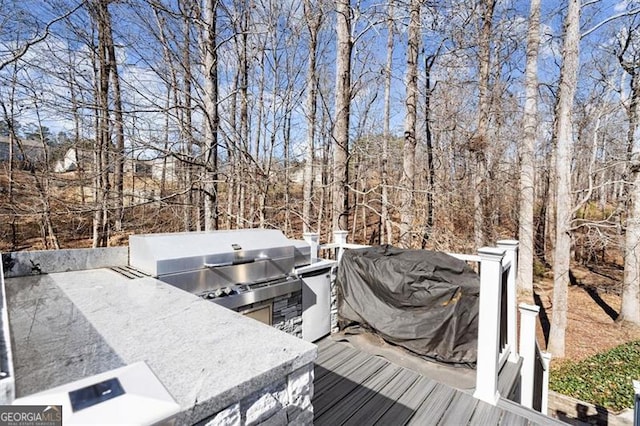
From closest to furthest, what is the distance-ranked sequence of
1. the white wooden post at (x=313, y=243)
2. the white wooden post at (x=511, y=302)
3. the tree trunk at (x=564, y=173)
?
the white wooden post at (x=511, y=302), the white wooden post at (x=313, y=243), the tree trunk at (x=564, y=173)

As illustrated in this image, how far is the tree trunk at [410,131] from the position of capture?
7203 millimetres

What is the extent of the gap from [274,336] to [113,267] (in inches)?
97.3

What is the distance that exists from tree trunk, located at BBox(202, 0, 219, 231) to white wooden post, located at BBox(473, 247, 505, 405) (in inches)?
185

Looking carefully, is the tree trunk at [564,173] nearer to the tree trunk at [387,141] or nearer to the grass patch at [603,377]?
the grass patch at [603,377]

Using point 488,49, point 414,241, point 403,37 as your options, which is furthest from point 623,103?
point 414,241

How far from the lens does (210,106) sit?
5984 mm

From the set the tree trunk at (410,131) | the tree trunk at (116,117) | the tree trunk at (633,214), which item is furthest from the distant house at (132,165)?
the tree trunk at (633,214)

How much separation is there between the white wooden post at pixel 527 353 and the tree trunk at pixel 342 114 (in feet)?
10.9

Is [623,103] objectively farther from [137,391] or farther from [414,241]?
[137,391]

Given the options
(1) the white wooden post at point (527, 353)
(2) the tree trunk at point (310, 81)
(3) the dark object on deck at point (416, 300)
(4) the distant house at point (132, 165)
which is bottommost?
(1) the white wooden post at point (527, 353)

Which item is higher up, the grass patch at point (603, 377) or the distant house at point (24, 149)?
the distant house at point (24, 149)

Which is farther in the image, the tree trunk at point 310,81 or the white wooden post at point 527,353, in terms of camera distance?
the tree trunk at point 310,81

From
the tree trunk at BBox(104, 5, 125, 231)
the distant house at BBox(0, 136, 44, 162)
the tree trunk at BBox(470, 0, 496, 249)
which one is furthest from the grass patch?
the distant house at BBox(0, 136, 44, 162)

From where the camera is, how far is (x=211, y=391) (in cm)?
106
